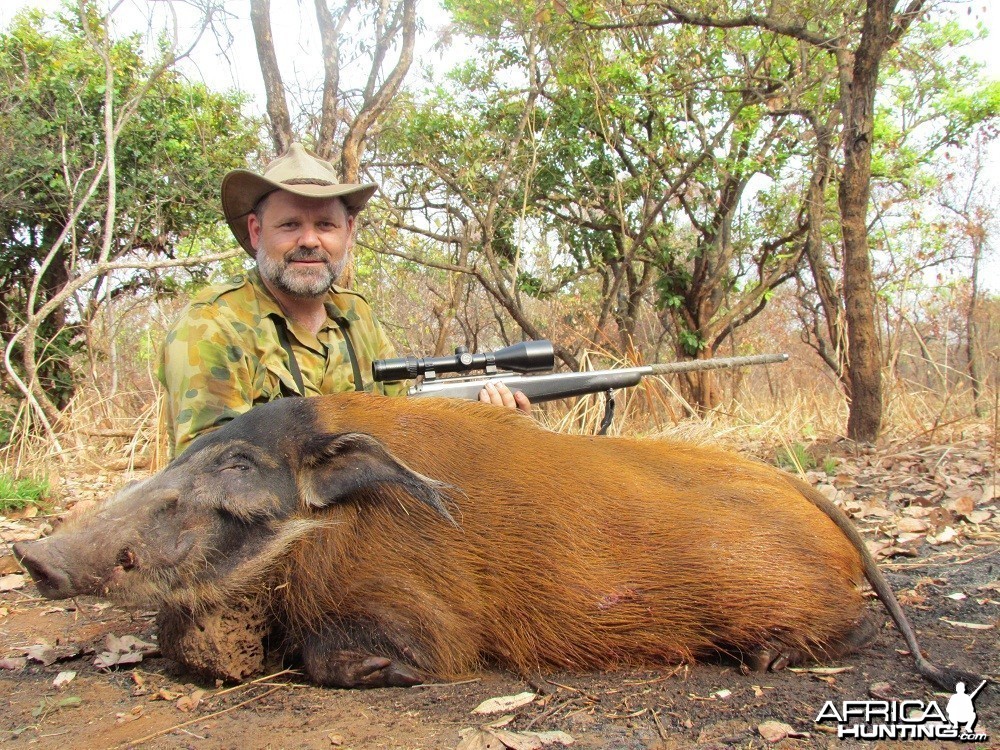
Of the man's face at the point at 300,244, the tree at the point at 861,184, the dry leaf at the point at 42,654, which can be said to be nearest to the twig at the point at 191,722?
the dry leaf at the point at 42,654

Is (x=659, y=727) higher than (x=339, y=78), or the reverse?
(x=339, y=78)

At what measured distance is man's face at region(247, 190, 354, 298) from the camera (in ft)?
11.4

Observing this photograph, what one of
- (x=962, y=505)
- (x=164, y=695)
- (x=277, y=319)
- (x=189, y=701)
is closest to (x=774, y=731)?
(x=189, y=701)

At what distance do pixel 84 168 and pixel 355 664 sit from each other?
7.81m

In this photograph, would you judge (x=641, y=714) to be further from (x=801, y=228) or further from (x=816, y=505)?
(x=801, y=228)

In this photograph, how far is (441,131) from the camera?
32.9 feet

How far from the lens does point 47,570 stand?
213 cm

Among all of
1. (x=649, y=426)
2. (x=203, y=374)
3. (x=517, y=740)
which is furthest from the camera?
(x=649, y=426)

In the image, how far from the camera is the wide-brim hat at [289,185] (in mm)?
3348

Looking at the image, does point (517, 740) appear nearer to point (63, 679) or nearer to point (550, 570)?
point (550, 570)

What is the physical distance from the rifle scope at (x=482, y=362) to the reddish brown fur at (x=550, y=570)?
0.65 metres

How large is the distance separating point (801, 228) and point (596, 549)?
9714mm

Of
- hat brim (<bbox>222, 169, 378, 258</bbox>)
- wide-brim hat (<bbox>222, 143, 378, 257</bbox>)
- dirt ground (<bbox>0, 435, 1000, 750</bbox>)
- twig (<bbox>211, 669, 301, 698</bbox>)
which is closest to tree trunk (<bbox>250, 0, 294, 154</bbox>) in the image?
hat brim (<bbox>222, 169, 378, 258</bbox>)

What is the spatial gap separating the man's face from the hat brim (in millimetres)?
78
